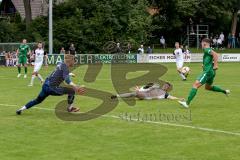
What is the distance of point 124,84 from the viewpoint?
24.6 metres

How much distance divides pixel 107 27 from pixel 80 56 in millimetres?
8273

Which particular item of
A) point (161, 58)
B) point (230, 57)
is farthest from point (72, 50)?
point (230, 57)

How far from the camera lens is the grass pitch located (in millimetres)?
10711

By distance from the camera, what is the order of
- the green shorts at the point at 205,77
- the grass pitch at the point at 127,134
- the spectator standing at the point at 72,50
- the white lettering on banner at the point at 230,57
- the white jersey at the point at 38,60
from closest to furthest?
the grass pitch at the point at 127,134
the green shorts at the point at 205,77
the white jersey at the point at 38,60
the spectator standing at the point at 72,50
the white lettering on banner at the point at 230,57

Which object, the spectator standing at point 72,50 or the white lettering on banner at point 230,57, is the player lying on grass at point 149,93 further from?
the white lettering on banner at point 230,57

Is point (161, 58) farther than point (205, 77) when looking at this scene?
Yes

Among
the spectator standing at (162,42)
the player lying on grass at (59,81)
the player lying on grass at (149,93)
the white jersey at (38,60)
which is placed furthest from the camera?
the spectator standing at (162,42)

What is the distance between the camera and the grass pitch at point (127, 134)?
10.7 meters

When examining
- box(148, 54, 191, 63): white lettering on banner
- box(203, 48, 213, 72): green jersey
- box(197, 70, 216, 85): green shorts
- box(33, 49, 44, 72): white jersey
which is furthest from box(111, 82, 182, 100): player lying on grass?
box(148, 54, 191, 63): white lettering on banner

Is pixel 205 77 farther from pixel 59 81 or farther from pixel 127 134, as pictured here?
pixel 127 134

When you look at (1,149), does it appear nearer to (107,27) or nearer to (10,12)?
(107,27)

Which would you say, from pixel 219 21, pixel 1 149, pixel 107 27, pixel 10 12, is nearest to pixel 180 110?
pixel 1 149

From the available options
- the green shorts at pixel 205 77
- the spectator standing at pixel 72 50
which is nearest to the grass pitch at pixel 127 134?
the green shorts at pixel 205 77

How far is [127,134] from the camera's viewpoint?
12734mm
